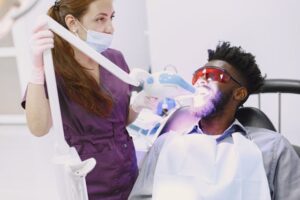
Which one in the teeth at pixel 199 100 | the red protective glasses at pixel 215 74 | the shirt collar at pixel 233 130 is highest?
the red protective glasses at pixel 215 74

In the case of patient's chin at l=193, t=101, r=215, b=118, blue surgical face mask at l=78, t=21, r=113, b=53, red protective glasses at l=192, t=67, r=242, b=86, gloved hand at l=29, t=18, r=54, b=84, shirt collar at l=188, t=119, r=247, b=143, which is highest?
gloved hand at l=29, t=18, r=54, b=84

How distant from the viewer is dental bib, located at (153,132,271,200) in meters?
1.05

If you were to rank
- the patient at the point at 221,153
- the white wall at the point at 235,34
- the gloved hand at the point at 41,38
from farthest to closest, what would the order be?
the white wall at the point at 235,34
the patient at the point at 221,153
the gloved hand at the point at 41,38

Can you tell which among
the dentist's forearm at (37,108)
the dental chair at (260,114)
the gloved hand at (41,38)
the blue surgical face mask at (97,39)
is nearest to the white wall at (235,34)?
the dental chair at (260,114)

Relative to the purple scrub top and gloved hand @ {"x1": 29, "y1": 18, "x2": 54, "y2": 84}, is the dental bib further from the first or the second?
gloved hand @ {"x1": 29, "y1": 18, "x2": 54, "y2": 84}

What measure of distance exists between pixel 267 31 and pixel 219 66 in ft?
2.10

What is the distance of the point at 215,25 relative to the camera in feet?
5.65

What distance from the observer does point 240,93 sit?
1.17 metres

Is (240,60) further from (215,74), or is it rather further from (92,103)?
(92,103)

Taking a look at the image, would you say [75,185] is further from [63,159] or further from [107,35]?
[107,35]

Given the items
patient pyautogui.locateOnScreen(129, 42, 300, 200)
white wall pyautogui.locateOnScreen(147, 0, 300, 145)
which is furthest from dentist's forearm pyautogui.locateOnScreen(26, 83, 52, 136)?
white wall pyautogui.locateOnScreen(147, 0, 300, 145)

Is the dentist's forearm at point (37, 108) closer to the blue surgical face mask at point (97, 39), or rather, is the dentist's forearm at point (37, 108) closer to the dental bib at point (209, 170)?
the blue surgical face mask at point (97, 39)

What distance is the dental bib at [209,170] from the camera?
1.05m

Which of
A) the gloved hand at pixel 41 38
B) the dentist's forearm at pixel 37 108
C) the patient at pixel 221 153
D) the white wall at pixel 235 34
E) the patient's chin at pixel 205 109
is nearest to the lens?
the gloved hand at pixel 41 38
